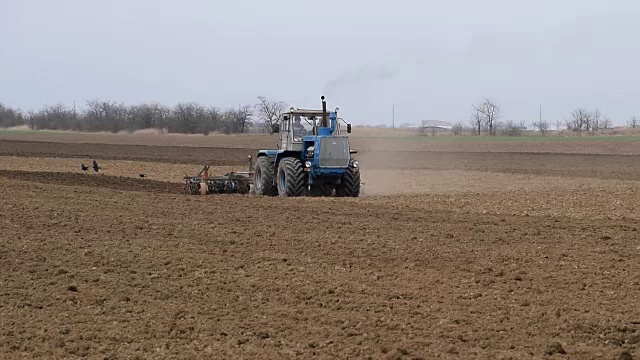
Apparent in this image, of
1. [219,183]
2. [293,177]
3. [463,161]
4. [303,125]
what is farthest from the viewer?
[463,161]

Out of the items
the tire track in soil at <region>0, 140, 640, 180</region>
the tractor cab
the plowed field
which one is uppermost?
the tractor cab

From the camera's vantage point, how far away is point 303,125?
1977 centimetres

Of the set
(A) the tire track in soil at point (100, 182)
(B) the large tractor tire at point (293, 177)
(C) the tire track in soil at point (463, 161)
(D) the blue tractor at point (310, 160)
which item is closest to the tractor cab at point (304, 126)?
(D) the blue tractor at point (310, 160)

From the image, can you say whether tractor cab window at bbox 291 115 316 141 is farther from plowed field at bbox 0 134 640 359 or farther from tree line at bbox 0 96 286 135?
tree line at bbox 0 96 286 135

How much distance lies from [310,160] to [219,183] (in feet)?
10.6

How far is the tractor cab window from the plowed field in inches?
87.9

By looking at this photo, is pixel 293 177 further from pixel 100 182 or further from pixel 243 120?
pixel 243 120

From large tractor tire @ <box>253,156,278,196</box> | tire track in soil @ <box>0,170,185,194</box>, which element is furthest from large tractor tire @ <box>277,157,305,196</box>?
tire track in soil @ <box>0,170,185,194</box>

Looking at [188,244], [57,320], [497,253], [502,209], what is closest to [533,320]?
[497,253]

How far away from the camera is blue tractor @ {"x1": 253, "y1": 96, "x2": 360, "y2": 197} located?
1895 cm

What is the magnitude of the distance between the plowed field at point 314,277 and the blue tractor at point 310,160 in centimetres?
114

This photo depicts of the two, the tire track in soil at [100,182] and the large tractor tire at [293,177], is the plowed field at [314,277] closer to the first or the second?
the large tractor tire at [293,177]

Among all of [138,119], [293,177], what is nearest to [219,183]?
[293,177]

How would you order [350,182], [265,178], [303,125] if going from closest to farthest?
[350,182]
[303,125]
[265,178]
